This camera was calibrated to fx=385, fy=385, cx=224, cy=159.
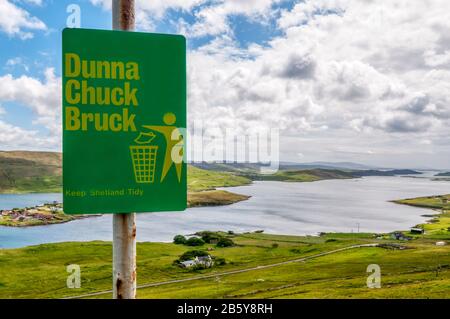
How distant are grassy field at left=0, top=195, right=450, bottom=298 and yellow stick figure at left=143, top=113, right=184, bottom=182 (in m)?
29.8

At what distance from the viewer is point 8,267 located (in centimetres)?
6656

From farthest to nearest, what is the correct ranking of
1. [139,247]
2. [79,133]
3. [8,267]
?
[139,247], [8,267], [79,133]

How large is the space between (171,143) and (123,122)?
0.52 metres

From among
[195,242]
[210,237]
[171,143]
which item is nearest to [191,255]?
[195,242]

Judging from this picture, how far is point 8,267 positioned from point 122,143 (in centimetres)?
7491

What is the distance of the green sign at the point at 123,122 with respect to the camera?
3721 millimetres

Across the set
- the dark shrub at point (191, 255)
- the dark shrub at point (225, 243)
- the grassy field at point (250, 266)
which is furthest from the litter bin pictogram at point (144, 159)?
the dark shrub at point (225, 243)

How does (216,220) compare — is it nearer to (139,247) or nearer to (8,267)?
(139,247)

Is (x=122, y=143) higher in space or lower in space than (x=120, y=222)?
higher

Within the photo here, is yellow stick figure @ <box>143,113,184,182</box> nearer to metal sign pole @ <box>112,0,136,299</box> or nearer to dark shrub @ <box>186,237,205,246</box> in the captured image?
metal sign pole @ <box>112,0,136,299</box>

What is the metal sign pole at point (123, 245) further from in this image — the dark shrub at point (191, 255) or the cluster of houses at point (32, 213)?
the cluster of houses at point (32, 213)

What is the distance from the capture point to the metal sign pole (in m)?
3.81

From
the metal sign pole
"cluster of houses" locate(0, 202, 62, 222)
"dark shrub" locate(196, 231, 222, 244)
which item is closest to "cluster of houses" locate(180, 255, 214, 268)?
"dark shrub" locate(196, 231, 222, 244)
